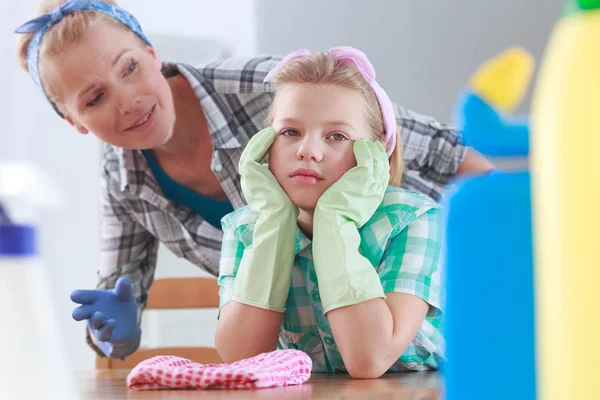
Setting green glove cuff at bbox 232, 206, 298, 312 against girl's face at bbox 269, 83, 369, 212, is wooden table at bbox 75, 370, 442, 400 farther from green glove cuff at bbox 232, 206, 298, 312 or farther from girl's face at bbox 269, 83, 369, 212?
girl's face at bbox 269, 83, 369, 212

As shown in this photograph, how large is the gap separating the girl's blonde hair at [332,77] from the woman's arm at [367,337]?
31 cm

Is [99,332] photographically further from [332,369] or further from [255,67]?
[255,67]

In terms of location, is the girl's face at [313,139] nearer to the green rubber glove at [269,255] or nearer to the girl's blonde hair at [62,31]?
the green rubber glove at [269,255]

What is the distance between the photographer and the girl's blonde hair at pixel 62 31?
1.36 meters

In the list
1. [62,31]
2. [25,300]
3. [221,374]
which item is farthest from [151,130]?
[25,300]

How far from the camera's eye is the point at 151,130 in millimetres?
1434

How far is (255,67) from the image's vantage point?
1.57 metres

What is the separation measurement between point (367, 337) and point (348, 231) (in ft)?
0.44

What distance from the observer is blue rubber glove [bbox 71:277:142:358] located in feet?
3.54

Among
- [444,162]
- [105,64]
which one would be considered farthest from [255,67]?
[444,162]

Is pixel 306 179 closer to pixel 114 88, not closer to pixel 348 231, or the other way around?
pixel 348 231

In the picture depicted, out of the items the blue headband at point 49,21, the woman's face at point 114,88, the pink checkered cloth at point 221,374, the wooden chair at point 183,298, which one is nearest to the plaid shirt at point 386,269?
the pink checkered cloth at point 221,374

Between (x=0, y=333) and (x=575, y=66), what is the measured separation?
0.78 ft

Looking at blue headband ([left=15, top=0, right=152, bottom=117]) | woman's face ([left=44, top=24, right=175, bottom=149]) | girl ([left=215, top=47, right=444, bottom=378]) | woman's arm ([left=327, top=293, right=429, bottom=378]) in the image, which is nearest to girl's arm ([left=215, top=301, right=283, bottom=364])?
girl ([left=215, top=47, right=444, bottom=378])
